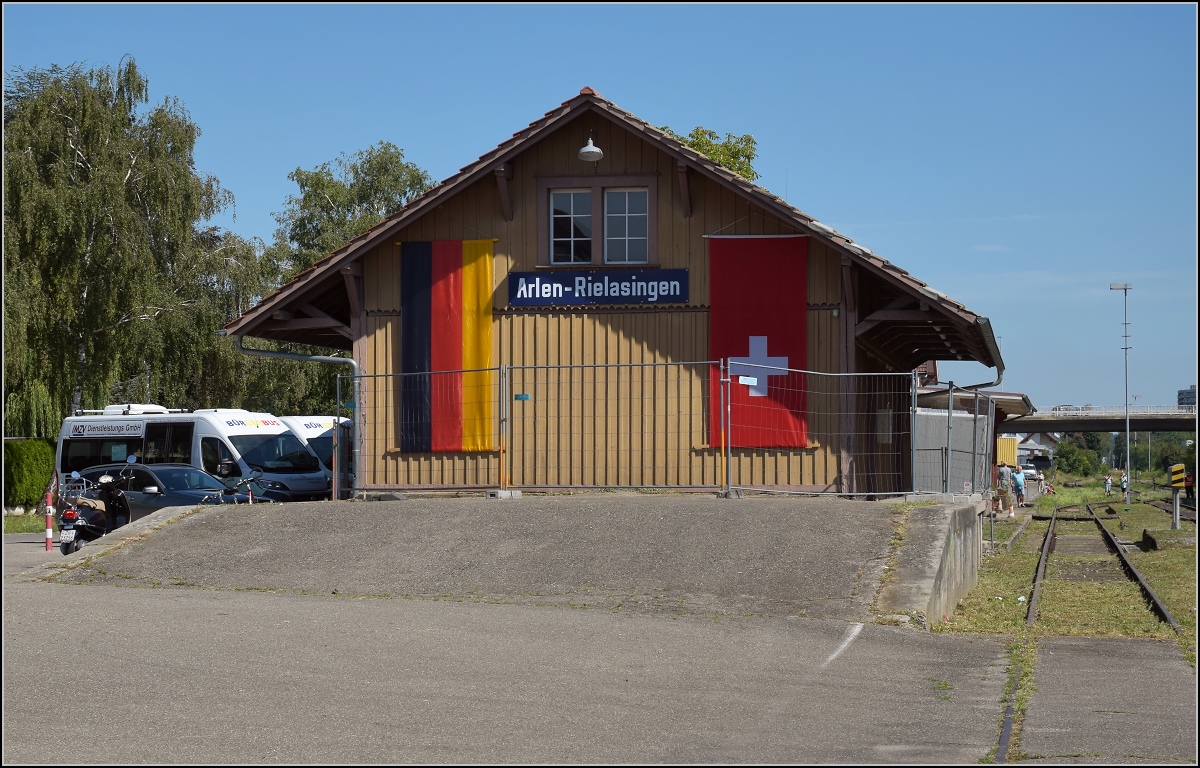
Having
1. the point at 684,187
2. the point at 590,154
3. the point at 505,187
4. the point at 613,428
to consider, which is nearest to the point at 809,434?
the point at 613,428

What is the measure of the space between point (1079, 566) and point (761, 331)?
878 centimetres

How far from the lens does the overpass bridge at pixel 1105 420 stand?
80625mm

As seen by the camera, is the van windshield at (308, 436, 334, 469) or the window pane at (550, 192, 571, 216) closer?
the window pane at (550, 192, 571, 216)

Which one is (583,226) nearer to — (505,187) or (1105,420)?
(505,187)

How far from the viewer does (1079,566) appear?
22578 millimetres

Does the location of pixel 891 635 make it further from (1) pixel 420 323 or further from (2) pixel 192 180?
(2) pixel 192 180

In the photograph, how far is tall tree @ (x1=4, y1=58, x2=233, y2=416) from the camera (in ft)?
106

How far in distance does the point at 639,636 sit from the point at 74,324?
92.6 feet

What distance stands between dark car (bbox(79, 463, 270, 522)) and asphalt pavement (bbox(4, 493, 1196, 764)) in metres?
4.96

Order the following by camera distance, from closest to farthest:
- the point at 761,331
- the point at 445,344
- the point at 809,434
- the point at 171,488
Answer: the point at 809,434 → the point at 761,331 → the point at 445,344 → the point at 171,488

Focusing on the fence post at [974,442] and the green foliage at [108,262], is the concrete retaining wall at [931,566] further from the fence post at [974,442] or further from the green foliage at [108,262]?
the green foliage at [108,262]

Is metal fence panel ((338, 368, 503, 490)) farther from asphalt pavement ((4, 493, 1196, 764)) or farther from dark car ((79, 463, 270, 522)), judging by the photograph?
dark car ((79, 463, 270, 522))

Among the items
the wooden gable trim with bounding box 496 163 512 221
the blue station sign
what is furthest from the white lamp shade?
the blue station sign

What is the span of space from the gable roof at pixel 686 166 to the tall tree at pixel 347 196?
2739 centimetres
